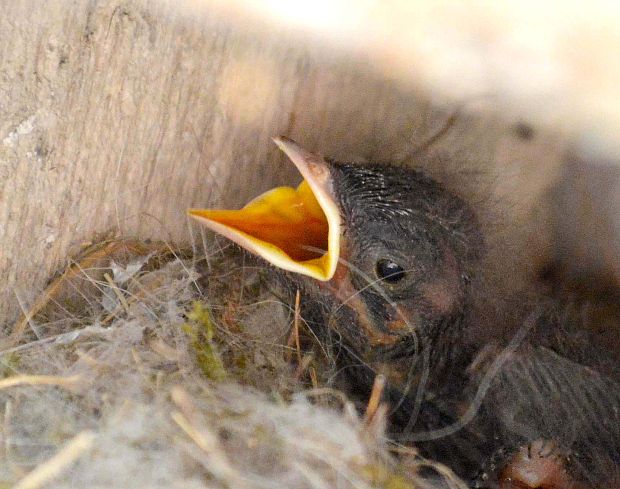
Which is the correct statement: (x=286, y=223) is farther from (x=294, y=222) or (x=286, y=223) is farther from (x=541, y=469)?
(x=541, y=469)

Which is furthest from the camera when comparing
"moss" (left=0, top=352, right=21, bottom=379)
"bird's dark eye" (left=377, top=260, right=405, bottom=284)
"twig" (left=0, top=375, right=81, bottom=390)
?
"bird's dark eye" (left=377, top=260, right=405, bottom=284)

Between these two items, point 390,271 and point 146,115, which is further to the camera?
point 390,271

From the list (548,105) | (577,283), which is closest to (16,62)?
(548,105)

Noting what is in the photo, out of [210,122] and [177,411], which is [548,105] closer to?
[210,122]

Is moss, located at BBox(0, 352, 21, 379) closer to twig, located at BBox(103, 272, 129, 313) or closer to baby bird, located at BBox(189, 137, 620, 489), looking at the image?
twig, located at BBox(103, 272, 129, 313)


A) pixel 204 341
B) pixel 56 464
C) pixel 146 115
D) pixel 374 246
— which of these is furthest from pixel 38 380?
pixel 374 246

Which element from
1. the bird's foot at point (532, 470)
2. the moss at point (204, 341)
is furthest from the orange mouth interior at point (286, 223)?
the bird's foot at point (532, 470)

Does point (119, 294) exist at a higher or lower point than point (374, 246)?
lower

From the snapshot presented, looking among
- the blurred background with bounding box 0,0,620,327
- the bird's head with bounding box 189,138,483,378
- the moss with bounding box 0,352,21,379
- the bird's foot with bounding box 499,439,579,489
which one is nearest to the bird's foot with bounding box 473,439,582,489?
the bird's foot with bounding box 499,439,579,489
